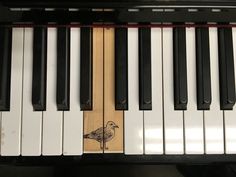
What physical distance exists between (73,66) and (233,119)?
489 mm

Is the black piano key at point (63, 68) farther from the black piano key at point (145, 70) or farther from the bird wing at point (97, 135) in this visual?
the black piano key at point (145, 70)

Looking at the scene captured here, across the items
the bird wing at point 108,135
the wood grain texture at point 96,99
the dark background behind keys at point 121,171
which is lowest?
the dark background behind keys at point 121,171

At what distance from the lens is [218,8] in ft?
4.64

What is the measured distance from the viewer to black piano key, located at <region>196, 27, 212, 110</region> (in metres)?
1.40

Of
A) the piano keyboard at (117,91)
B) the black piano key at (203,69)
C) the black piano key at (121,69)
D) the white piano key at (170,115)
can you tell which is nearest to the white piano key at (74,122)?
the piano keyboard at (117,91)

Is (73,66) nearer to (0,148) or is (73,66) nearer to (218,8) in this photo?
(0,148)

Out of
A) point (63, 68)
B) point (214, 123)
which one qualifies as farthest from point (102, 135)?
point (214, 123)

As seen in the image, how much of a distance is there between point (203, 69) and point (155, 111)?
187 mm

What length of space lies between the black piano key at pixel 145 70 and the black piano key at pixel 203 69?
14 centimetres

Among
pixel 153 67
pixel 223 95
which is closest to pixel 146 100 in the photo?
pixel 153 67

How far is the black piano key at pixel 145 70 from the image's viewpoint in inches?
54.6

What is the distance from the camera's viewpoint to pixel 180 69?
4.63 ft

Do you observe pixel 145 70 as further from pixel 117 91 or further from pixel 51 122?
pixel 51 122

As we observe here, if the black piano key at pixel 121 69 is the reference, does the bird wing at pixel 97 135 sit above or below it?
below
